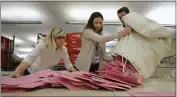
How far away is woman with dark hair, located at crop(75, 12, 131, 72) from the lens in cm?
159

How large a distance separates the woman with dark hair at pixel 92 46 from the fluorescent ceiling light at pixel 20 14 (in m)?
3.30

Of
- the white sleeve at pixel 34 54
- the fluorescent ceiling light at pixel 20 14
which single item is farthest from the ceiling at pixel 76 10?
the white sleeve at pixel 34 54

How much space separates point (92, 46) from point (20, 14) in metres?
3.91

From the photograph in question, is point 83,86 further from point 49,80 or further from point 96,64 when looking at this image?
point 96,64

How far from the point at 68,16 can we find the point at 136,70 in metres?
4.15

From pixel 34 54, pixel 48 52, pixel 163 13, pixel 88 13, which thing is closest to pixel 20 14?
pixel 88 13

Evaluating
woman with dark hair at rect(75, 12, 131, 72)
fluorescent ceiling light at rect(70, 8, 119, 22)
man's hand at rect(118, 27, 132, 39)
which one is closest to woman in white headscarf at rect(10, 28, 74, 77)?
woman with dark hair at rect(75, 12, 131, 72)

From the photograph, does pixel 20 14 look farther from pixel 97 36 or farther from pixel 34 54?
pixel 97 36

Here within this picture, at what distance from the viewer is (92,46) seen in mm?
1641

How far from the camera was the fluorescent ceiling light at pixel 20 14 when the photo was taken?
4.65 metres

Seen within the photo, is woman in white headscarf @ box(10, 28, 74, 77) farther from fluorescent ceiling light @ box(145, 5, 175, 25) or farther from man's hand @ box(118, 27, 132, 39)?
fluorescent ceiling light @ box(145, 5, 175, 25)

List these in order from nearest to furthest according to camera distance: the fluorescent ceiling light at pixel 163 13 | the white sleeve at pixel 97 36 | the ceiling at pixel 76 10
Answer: the white sleeve at pixel 97 36, the ceiling at pixel 76 10, the fluorescent ceiling light at pixel 163 13

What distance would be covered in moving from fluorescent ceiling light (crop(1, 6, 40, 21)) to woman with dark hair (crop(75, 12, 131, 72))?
10.8ft

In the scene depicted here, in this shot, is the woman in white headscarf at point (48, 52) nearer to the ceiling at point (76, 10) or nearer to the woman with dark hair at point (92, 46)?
the woman with dark hair at point (92, 46)
